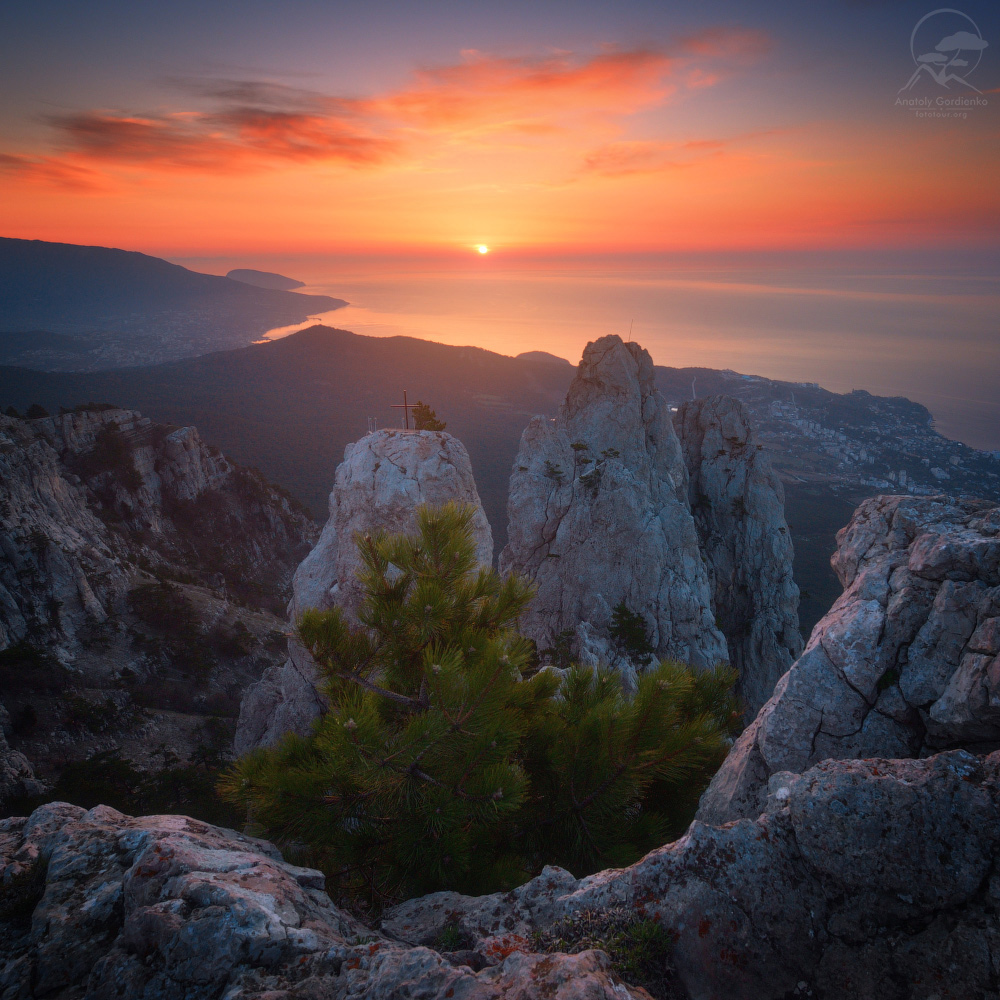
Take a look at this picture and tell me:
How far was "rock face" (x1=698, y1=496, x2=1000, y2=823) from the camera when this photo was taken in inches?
170

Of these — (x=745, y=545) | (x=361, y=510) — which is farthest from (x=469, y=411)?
(x=361, y=510)

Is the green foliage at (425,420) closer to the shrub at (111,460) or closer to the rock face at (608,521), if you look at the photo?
the rock face at (608,521)

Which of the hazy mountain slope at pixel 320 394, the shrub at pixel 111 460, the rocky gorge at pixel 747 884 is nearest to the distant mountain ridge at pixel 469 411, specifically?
the hazy mountain slope at pixel 320 394

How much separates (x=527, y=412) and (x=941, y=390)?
4167 inches

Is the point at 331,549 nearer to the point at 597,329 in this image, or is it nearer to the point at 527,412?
the point at 527,412

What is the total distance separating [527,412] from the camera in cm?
9588

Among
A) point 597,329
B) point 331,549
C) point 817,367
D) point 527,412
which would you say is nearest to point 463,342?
point 527,412

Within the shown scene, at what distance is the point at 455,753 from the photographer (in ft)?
13.3

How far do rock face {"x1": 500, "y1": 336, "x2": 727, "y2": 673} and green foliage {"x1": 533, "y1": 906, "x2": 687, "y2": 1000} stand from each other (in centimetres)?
2263

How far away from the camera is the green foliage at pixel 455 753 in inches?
158

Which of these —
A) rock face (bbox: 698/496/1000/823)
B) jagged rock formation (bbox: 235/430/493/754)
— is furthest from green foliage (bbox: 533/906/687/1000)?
jagged rock formation (bbox: 235/430/493/754)

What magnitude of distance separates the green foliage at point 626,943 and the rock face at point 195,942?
10.7 inches

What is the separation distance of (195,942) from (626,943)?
2.09m

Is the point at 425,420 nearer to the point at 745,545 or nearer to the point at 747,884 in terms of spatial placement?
the point at 747,884
